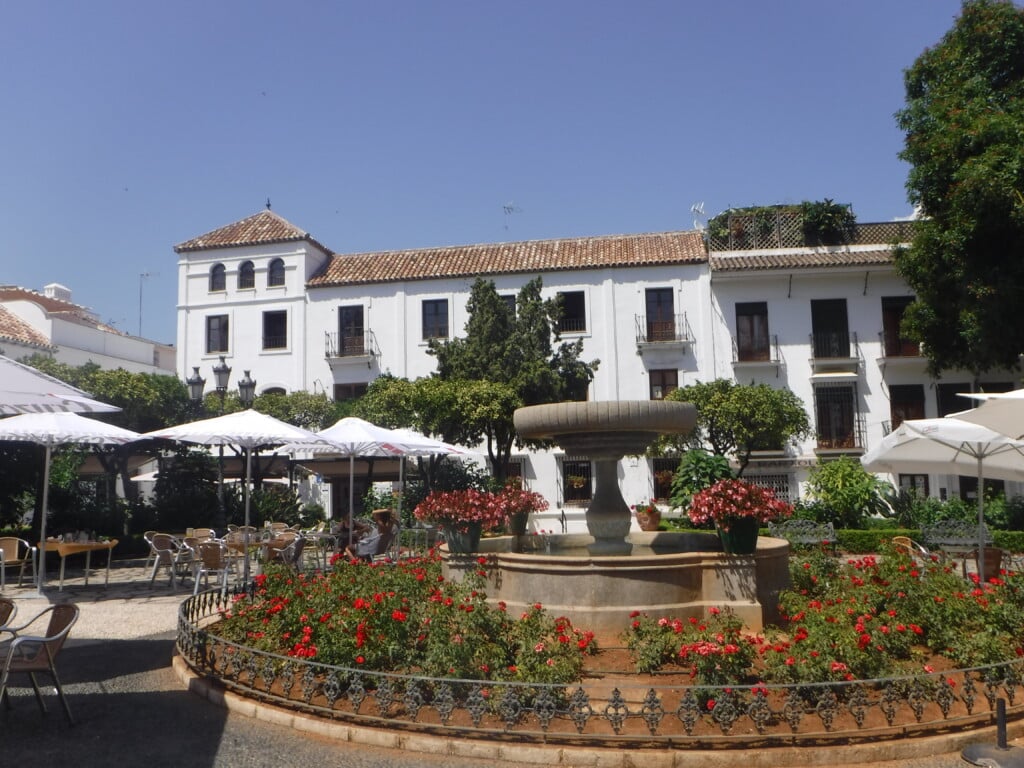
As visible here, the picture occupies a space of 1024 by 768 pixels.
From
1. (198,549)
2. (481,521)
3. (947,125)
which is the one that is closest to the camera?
(481,521)

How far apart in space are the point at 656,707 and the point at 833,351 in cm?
2478

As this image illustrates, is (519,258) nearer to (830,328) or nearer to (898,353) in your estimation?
(830,328)

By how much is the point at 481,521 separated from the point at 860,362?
72.8 feet

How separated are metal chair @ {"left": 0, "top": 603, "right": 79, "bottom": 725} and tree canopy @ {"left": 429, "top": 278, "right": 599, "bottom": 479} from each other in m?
17.0

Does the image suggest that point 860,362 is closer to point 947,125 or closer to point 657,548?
point 947,125

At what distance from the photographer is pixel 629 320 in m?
28.2

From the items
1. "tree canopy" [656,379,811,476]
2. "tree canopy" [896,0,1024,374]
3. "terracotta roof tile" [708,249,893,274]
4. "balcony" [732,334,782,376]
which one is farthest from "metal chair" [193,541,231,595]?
"terracotta roof tile" [708,249,893,274]

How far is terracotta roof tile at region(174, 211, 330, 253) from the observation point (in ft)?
100

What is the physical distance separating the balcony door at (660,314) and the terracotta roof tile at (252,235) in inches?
489

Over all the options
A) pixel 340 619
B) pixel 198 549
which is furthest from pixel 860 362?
pixel 340 619

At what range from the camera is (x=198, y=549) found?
39.7ft

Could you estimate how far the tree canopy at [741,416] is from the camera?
22578 millimetres

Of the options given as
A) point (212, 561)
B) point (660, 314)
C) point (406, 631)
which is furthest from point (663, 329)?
point (406, 631)

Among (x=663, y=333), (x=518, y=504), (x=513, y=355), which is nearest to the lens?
(x=518, y=504)
